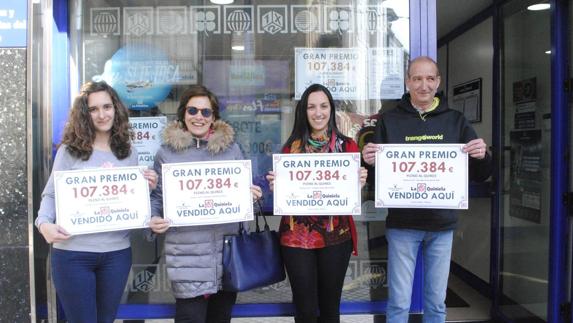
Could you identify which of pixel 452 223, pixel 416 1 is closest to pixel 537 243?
pixel 452 223

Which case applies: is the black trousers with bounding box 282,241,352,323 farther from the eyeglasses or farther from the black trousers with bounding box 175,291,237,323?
the eyeglasses

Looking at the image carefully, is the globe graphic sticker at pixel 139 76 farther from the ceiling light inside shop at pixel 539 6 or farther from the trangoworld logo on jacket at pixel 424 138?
the ceiling light inside shop at pixel 539 6

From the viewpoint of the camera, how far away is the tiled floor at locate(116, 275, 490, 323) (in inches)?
140

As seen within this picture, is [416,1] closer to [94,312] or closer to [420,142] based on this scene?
[420,142]

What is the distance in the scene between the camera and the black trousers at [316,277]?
2.55m

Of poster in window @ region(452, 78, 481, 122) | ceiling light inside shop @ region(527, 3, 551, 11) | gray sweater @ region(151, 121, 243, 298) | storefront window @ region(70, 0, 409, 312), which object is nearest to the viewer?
gray sweater @ region(151, 121, 243, 298)

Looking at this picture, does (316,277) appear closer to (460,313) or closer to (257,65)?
(257,65)

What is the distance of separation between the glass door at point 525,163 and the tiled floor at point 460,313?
0.82 ft

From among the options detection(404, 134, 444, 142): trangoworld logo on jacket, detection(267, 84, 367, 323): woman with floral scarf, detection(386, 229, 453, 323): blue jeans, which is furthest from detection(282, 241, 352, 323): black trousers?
detection(404, 134, 444, 142): trangoworld logo on jacket

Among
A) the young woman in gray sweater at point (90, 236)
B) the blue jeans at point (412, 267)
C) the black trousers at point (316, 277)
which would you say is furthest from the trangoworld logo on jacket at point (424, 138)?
the young woman in gray sweater at point (90, 236)

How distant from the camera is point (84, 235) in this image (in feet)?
7.76

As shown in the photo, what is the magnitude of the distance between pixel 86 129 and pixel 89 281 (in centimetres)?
74

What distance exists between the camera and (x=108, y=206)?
2.45 meters

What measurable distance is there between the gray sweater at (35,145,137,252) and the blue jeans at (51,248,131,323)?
3cm
